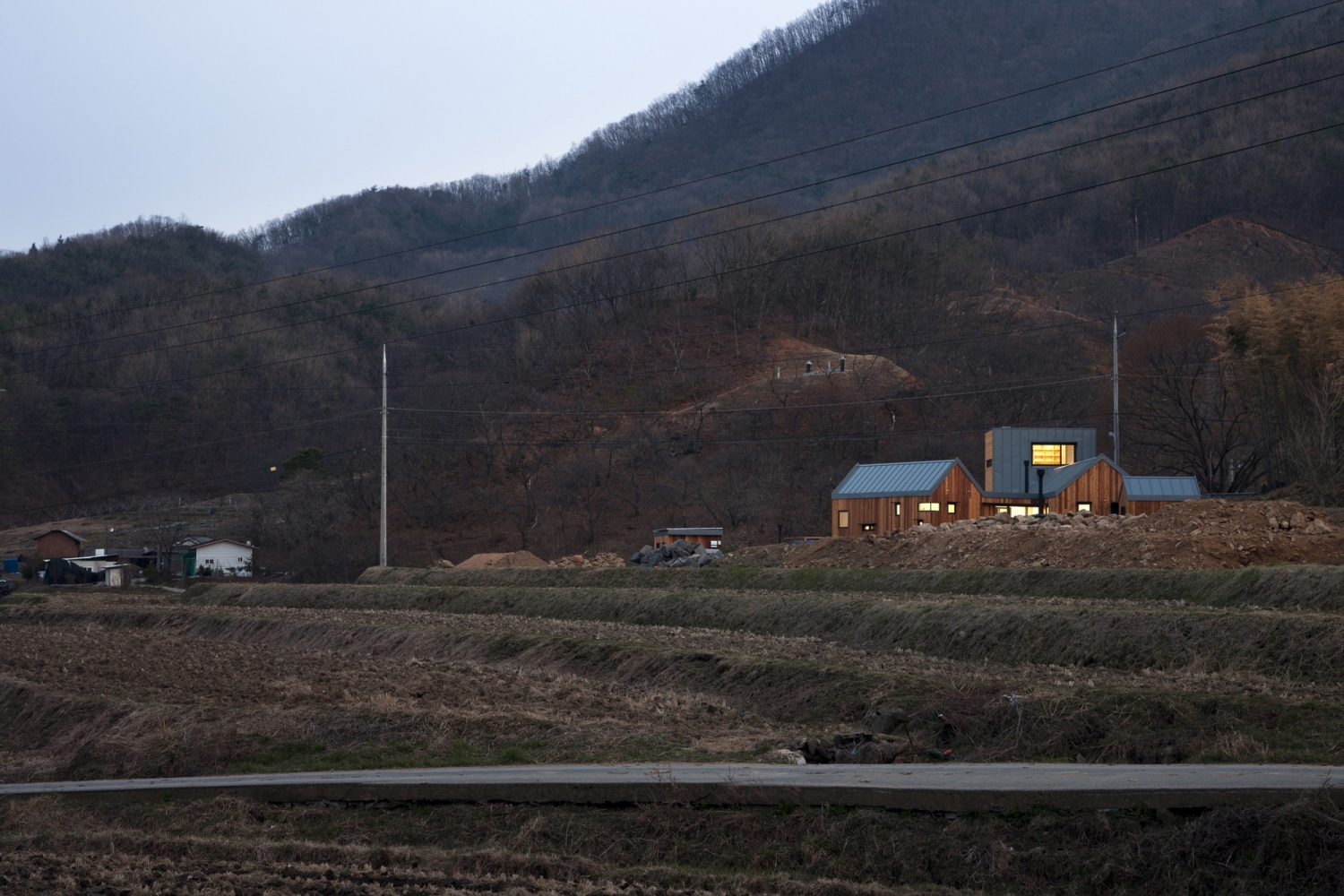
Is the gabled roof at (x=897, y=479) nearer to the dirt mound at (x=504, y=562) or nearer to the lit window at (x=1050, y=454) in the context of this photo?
the lit window at (x=1050, y=454)

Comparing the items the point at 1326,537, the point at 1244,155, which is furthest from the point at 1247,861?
the point at 1244,155

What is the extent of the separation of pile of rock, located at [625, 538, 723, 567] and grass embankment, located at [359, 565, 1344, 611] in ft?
11.0

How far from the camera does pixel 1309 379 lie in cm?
4097

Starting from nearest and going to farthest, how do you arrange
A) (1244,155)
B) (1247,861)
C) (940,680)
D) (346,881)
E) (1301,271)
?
(1247,861)
(346,881)
(940,680)
(1301,271)
(1244,155)

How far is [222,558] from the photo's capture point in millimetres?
71938

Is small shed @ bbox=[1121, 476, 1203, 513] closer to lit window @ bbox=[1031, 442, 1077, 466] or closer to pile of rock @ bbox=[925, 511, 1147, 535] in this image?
lit window @ bbox=[1031, 442, 1077, 466]

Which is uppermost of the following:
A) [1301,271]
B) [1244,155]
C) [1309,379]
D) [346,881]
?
[1244,155]

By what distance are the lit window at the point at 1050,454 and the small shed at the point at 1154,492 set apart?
11.0ft

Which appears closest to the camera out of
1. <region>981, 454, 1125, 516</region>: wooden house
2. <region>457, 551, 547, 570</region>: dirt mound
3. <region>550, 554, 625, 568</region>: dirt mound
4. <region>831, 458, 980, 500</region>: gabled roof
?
<region>981, 454, 1125, 516</region>: wooden house

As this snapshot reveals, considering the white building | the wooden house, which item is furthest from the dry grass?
the white building

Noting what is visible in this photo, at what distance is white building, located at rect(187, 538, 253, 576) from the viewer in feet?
232

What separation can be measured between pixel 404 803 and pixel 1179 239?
150851mm

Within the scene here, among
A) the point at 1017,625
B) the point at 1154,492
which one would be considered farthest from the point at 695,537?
the point at 1017,625

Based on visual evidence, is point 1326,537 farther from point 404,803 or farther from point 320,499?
point 320,499
